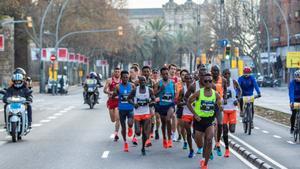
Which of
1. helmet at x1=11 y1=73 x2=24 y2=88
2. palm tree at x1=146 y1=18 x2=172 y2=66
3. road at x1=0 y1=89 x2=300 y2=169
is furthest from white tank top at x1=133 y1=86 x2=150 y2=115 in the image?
palm tree at x1=146 y1=18 x2=172 y2=66

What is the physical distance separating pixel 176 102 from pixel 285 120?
11444mm

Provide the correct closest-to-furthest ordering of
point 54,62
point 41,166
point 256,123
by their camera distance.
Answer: point 41,166, point 256,123, point 54,62

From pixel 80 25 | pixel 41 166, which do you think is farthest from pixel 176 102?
pixel 80 25

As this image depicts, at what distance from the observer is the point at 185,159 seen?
14.9 metres

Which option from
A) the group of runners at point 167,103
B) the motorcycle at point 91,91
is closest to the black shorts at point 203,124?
the group of runners at point 167,103

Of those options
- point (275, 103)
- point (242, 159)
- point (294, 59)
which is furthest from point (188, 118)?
point (275, 103)

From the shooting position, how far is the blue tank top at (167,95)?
1661 centimetres

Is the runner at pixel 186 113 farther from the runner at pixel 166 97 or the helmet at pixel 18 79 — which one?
the helmet at pixel 18 79

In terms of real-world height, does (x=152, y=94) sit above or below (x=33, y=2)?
below

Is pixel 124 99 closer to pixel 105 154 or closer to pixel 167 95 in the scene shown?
pixel 167 95

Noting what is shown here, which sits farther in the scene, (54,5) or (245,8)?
Result: (245,8)

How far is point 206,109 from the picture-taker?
12.7 meters

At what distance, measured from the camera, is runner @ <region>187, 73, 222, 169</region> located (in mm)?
12672

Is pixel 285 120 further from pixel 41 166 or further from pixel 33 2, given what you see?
pixel 33 2
